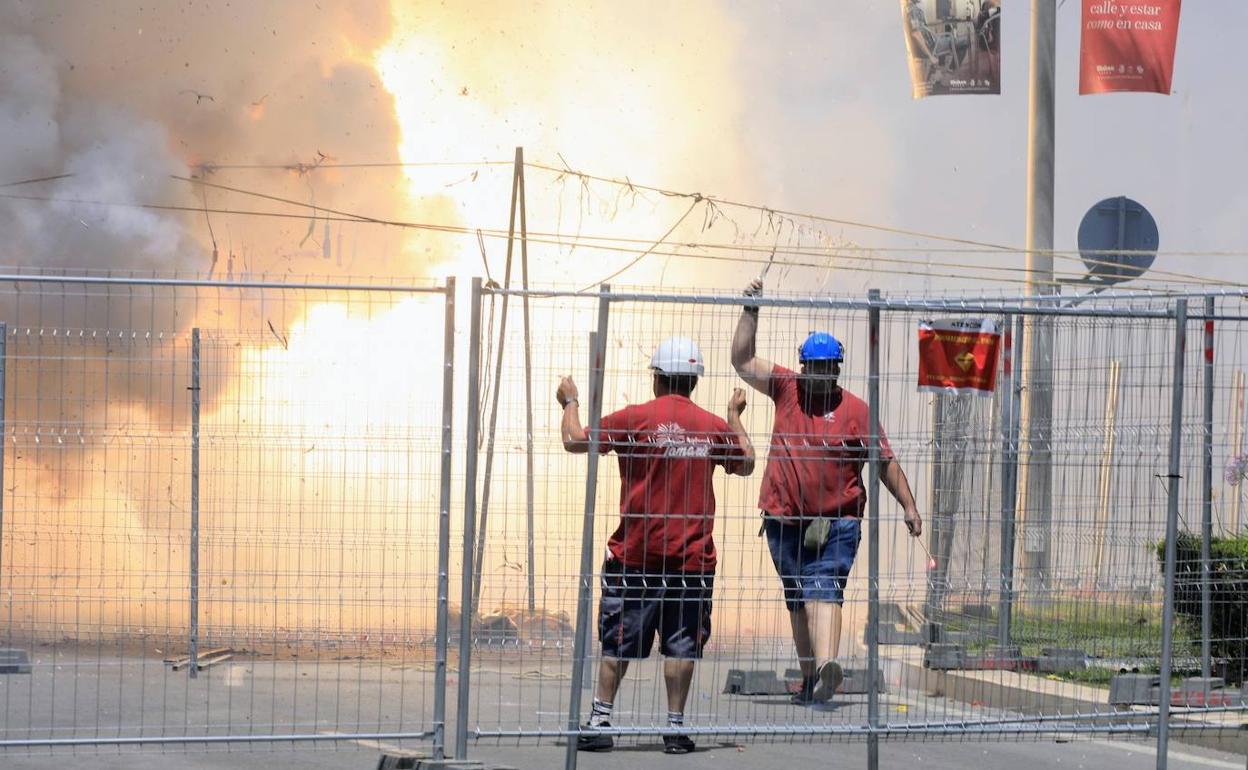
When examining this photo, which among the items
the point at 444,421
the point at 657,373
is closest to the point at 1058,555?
the point at 657,373

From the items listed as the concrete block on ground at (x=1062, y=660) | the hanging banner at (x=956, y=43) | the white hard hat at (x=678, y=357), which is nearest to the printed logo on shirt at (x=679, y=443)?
the white hard hat at (x=678, y=357)

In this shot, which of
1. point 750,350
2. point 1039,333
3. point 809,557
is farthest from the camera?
point 1039,333

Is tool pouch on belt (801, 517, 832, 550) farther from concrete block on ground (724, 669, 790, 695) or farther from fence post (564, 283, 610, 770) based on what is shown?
fence post (564, 283, 610, 770)

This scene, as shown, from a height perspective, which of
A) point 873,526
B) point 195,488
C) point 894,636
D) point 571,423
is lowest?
point 894,636

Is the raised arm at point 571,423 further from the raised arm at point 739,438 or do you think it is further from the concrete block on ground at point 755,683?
the concrete block on ground at point 755,683

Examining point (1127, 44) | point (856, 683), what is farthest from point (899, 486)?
point (1127, 44)

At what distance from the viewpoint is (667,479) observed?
6.75m

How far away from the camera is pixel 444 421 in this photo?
665 centimetres

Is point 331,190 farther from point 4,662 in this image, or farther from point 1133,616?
point 1133,616

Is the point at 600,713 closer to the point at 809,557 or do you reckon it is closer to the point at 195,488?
the point at 809,557

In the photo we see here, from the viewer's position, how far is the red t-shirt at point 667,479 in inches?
266

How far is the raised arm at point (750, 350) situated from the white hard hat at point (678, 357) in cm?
18

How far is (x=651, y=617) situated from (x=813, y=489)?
0.85 m

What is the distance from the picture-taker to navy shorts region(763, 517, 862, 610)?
697 cm
